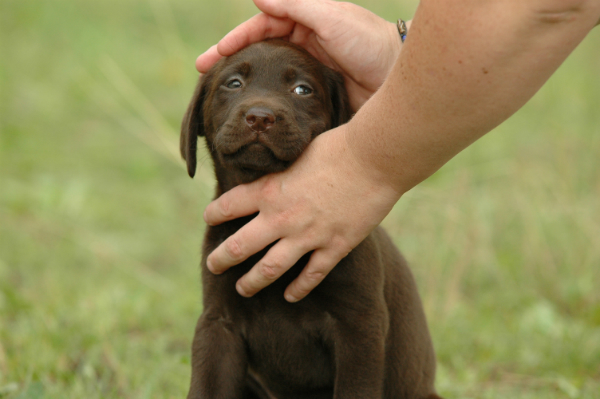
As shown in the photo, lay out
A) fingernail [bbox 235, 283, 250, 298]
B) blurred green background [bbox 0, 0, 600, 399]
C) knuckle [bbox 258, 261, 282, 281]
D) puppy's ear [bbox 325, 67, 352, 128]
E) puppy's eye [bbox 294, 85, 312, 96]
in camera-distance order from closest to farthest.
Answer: knuckle [bbox 258, 261, 282, 281], fingernail [bbox 235, 283, 250, 298], puppy's eye [bbox 294, 85, 312, 96], puppy's ear [bbox 325, 67, 352, 128], blurred green background [bbox 0, 0, 600, 399]

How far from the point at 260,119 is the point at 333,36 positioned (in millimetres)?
682

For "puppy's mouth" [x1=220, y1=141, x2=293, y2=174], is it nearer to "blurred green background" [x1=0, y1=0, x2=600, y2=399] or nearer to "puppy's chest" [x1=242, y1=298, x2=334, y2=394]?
"puppy's chest" [x1=242, y1=298, x2=334, y2=394]

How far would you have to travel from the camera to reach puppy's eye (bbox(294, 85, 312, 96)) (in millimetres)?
2447

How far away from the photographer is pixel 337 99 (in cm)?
265

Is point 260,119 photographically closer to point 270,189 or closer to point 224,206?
point 270,189

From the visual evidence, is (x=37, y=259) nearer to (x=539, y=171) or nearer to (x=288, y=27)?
(x=288, y=27)

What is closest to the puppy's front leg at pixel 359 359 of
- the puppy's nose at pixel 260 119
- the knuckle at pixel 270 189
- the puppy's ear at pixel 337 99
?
the knuckle at pixel 270 189

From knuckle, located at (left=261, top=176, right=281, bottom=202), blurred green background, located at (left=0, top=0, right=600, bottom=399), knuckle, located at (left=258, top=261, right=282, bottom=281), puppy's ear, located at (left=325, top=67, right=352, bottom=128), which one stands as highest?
puppy's ear, located at (left=325, top=67, right=352, bottom=128)

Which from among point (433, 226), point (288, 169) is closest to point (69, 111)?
point (433, 226)

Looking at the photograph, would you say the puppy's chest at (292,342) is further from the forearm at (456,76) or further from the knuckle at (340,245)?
the forearm at (456,76)

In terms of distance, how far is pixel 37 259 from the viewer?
5.09 meters

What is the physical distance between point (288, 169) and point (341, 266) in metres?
0.40

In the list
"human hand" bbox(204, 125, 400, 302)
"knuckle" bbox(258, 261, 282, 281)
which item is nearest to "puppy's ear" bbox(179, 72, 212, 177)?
"human hand" bbox(204, 125, 400, 302)

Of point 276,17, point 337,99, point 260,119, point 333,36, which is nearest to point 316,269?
point 260,119
